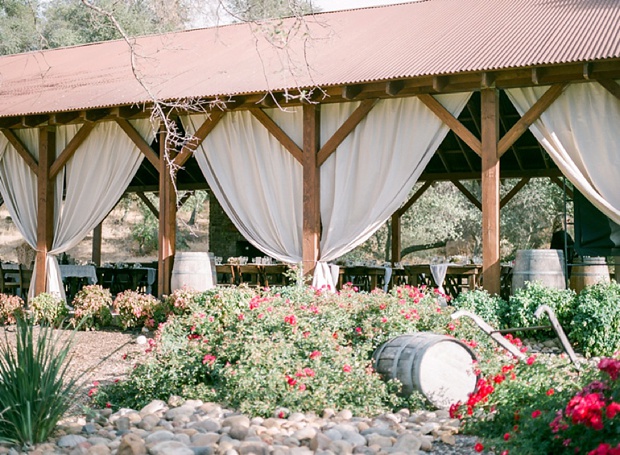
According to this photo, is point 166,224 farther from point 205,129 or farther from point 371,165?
point 371,165

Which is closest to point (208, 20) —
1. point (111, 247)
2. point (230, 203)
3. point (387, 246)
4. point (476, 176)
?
point (230, 203)

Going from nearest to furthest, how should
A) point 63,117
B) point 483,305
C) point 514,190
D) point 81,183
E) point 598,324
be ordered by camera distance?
point 598,324 < point 483,305 < point 63,117 < point 81,183 < point 514,190

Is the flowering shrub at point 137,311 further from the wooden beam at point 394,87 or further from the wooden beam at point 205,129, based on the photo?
the wooden beam at point 394,87

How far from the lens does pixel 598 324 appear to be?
27.0 feet

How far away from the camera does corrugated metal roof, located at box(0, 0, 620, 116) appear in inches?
365

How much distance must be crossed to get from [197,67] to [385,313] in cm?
709

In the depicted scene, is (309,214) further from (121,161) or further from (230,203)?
(121,161)

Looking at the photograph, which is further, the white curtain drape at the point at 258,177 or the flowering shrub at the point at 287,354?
the white curtain drape at the point at 258,177

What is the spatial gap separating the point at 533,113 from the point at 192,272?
494cm

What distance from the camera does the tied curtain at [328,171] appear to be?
1008cm

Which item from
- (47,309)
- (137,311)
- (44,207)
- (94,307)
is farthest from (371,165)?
(44,207)

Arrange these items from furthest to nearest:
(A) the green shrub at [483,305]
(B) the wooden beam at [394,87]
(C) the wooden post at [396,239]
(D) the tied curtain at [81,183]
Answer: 1. (C) the wooden post at [396,239]
2. (D) the tied curtain at [81,183]
3. (B) the wooden beam at [394,87]
4. (A) the green shrub at [483,305]

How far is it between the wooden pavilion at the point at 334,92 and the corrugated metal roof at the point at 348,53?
0.11ft

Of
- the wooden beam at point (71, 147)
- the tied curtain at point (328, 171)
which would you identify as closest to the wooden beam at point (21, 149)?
the wooden beam at point (71, 147)
